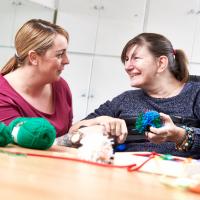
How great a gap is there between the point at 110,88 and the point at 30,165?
2856 mm

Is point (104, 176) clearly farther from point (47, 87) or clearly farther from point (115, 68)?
point (115, 68)

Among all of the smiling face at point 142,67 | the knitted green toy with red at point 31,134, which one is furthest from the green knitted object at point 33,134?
the smiling face at point 142,67

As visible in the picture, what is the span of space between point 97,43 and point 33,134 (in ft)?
8.84

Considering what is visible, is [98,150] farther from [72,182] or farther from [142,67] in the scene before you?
[142,67]

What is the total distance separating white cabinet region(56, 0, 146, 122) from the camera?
11.3 feet

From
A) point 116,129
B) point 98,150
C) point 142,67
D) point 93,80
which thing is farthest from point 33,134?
point 93,80

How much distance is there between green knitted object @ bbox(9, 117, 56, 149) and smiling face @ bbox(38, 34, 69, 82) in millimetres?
616

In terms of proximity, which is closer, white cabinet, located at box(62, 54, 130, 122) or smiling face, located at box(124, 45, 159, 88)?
smiling face, located at box(124, 45, 159, 88)

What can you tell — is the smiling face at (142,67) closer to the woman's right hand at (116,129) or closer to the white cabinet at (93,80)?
the woman's right hand at (116,129)

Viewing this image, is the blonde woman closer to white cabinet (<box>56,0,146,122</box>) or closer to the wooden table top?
the wooden table top

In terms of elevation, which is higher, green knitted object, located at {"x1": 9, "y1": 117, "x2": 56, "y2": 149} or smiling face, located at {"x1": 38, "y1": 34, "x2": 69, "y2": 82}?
smiling face, located at {"x1": 38, "y1": 34, "x2": 69, "y2": 82}

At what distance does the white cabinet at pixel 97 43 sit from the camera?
3.46 meters

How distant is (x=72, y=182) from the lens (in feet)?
1.81

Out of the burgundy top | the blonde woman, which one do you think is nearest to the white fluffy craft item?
the burgundy top
